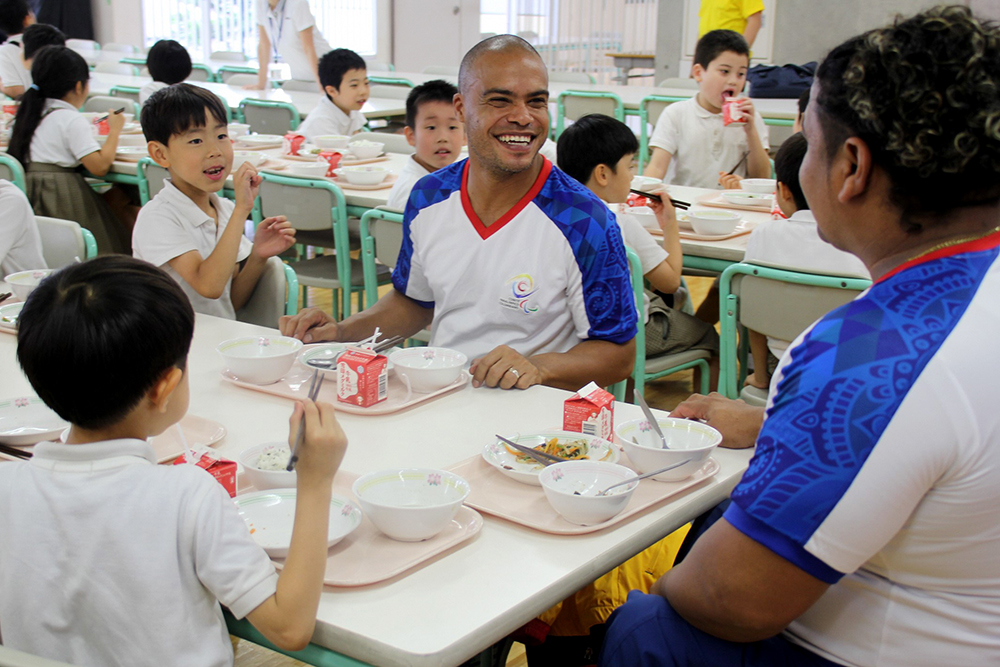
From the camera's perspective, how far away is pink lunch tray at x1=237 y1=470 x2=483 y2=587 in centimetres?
107

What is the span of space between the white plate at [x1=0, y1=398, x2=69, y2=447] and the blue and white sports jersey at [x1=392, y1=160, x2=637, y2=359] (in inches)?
34.4

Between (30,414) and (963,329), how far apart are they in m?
1.36

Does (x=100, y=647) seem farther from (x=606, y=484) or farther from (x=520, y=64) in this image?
(x=520, y=64)

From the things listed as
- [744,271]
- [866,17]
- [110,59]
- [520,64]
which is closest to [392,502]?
[520,64]

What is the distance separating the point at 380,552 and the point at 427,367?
1.88 ft

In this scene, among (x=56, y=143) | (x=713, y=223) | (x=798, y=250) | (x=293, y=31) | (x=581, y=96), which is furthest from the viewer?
(x=293, y=31)

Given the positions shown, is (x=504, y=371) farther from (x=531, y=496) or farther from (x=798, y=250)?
(x=798, y=250)

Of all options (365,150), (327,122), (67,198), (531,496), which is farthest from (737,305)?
(327,122)

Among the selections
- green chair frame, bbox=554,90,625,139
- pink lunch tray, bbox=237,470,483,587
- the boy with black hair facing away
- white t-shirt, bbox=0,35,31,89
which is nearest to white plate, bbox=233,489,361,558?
pink lunch tray, bbox=237,470,483,587

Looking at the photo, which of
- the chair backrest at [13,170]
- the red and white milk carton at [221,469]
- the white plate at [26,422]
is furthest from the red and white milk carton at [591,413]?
the chair backrest at [13,170]

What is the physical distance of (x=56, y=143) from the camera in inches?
160

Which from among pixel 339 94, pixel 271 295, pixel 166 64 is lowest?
pixel 271 295

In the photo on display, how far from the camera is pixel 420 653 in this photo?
94 cm

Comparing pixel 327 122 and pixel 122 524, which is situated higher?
pixel 327 122
